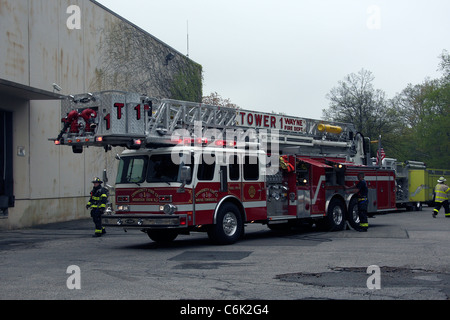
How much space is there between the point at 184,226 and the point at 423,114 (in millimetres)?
47258

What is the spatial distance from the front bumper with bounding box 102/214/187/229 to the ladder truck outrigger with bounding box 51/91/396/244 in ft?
0.07

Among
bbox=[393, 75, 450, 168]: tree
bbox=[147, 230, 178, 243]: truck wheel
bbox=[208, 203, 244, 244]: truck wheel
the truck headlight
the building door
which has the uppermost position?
bbox=[393, 75, 450, 168]: tree

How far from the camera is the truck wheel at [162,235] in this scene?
1420 centimetres

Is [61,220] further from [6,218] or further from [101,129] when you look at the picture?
[101,129]

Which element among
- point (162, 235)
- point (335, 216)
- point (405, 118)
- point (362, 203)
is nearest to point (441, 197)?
point (362, 203)

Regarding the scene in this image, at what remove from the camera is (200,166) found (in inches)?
509

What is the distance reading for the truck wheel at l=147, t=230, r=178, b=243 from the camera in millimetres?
14202

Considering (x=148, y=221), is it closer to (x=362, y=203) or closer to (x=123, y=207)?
(x=123, y=207)

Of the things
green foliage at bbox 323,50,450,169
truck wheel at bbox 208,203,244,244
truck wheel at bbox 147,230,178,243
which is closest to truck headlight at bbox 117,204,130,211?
Answer: truck wheel at bbox 147,230,178,243

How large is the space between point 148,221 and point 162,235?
79.7 inches

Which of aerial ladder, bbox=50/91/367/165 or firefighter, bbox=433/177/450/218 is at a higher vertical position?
aerial ladder, bbox=50/91/367/165

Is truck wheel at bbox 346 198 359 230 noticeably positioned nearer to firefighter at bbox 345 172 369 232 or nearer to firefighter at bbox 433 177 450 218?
firefighter at bbox 345 172 369 232

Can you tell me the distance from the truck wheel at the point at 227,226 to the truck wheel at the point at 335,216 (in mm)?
3950

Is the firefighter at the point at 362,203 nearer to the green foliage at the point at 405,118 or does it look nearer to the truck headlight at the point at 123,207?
the truck headlight at the point at 123,207
